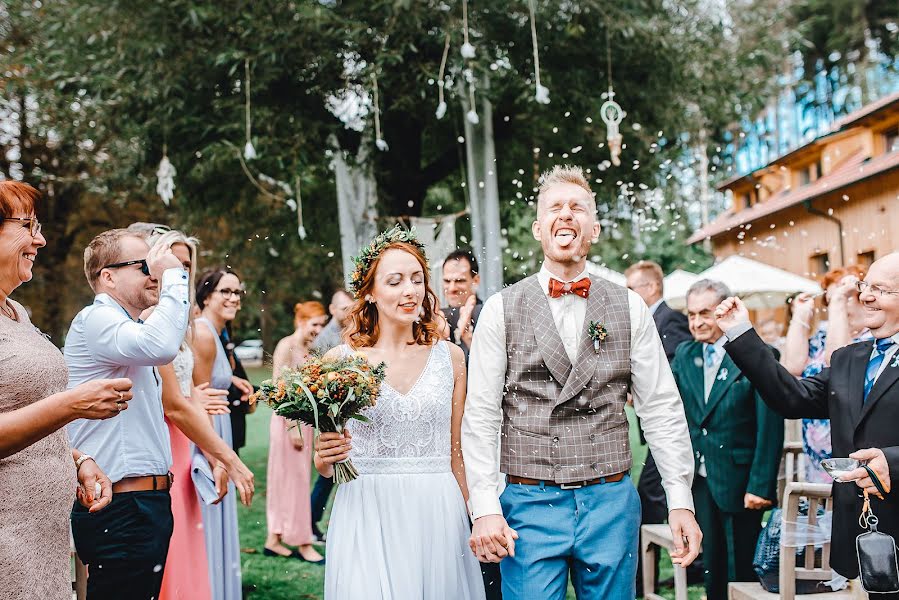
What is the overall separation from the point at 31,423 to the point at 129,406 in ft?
3.89

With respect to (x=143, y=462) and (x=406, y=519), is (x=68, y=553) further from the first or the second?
(x=406, y=519)

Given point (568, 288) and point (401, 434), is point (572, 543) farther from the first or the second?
point (568, 288)

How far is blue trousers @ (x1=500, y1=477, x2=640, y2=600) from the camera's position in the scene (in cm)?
311

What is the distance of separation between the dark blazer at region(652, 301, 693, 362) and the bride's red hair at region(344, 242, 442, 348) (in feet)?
9.70

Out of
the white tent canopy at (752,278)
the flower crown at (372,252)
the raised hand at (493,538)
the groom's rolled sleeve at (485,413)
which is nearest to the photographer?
the raised hand at (493,538)

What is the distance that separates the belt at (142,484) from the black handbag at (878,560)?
2.84 meters

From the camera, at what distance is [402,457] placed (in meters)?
3.59

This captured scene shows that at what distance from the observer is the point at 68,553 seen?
113 inches

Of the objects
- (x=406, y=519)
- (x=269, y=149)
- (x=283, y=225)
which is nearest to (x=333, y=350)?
(x=406, y=519)

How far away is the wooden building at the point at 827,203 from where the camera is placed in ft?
57.6

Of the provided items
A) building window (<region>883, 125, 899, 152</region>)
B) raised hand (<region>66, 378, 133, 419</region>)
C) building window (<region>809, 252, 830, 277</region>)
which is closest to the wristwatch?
raised hand (<region>66, 378, 133, 419</region>)

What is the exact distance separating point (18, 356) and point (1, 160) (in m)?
16.9

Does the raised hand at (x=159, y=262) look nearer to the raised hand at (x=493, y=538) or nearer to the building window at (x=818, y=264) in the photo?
the raised hand at (x=493, y=538)

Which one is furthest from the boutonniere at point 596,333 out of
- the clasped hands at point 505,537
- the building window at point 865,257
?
the building window at point 865,257
